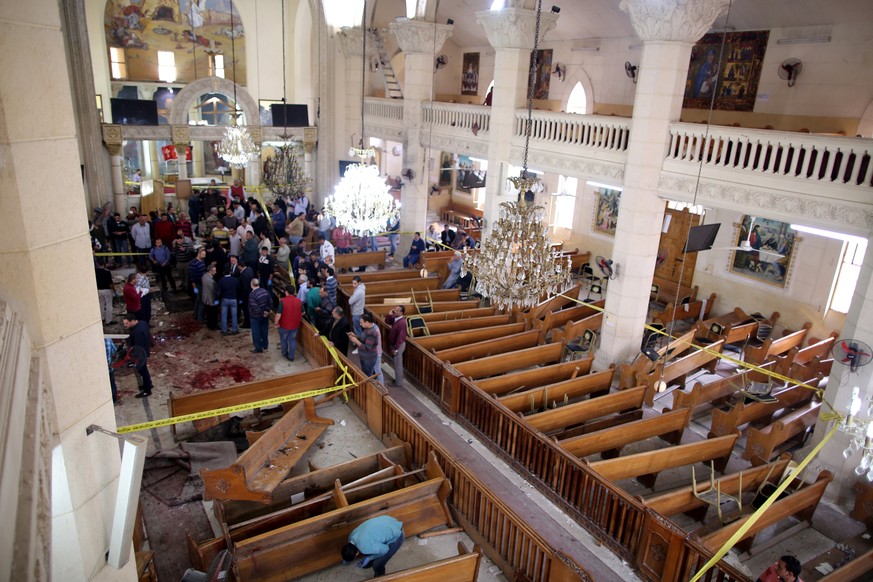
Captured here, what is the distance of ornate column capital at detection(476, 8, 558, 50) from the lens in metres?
12.3

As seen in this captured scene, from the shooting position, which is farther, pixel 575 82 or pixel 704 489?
pixel 575 82

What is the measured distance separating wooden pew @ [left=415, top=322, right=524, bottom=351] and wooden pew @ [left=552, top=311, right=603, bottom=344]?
32.9 inches

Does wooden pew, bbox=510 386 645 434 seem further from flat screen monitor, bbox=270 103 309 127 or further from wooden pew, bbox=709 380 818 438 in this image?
flat screen monitor, bbox=270 103 309 127

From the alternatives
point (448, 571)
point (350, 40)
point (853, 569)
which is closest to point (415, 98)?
point (350, 40)

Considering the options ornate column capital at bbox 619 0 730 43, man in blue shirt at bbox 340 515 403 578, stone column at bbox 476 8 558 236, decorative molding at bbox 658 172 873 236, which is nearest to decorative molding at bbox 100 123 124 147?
stone column at bbox 476 8 558 236

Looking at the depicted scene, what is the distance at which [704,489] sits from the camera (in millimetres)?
7289

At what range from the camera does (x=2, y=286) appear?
3100mm

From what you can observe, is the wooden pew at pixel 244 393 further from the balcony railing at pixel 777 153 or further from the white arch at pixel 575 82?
the white arch at pixel 575 82

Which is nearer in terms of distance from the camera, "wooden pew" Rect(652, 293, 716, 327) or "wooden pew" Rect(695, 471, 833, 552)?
"wooden pew" Rect(695, 471, 833, 552)

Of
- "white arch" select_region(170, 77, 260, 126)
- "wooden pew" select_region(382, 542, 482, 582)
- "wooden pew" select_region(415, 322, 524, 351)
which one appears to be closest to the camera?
"wooden pew" select_region(382, 542, 482, 582)

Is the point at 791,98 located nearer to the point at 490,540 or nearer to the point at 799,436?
the point at 799,436

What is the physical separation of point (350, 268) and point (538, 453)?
9339mm

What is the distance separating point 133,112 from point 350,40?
6.86 meters

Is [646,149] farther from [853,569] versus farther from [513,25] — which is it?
[853,569]
